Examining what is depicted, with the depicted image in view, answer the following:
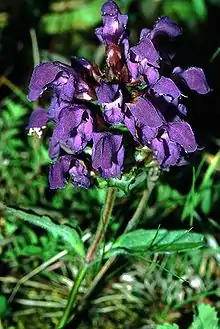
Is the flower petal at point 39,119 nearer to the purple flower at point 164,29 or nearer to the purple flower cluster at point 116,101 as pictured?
the purple flower cluster at point 116,101

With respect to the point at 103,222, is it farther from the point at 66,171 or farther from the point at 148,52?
the point at 148,52

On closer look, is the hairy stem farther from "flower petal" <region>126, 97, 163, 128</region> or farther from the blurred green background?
"flower petal" <region>126, 97, 163, 128</region>

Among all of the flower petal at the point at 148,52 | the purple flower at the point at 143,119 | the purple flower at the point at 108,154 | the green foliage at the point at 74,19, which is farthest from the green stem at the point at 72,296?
the green foliage at the point at 74,19

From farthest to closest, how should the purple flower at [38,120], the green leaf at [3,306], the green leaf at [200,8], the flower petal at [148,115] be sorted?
the green leaf at [200,8]
the green leaf at [3,306]
the purple flower at [38,120]
the flower petal at [148,115]

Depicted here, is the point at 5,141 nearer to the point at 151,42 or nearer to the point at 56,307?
the point at 56,307

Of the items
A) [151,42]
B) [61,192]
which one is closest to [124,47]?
[151,42]
